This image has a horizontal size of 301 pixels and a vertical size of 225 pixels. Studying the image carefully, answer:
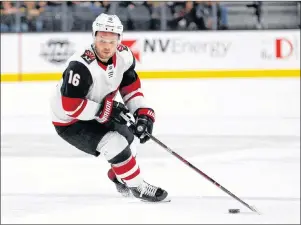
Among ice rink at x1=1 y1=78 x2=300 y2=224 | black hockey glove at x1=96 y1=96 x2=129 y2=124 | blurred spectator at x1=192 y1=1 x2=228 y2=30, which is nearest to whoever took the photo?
black hockey glove at x1=96 y1=96 x2=129 y2=124

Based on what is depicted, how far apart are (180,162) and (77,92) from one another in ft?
10.2

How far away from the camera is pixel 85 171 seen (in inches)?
229

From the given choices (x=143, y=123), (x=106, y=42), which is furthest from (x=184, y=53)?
(x=106, y=42)

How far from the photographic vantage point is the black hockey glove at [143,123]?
326 centimetres

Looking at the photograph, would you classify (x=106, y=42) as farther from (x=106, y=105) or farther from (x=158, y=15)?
(x=158, y=15)

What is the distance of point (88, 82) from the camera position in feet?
10.2

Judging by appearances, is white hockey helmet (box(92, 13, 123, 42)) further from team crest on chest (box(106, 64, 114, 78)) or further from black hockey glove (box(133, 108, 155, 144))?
black hockey glove (box(133, 108, 155, 144))

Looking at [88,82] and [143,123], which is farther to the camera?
[143,123]

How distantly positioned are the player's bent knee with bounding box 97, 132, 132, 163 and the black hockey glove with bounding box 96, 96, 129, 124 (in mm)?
174

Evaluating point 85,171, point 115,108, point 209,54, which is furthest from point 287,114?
point 115,108

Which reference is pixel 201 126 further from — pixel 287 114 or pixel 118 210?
pixel 118 210

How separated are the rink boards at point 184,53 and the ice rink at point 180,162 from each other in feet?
0.46

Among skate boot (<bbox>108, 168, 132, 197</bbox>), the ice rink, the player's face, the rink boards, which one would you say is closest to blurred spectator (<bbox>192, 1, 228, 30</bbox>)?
the rink boards

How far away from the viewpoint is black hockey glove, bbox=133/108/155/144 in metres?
3.26
